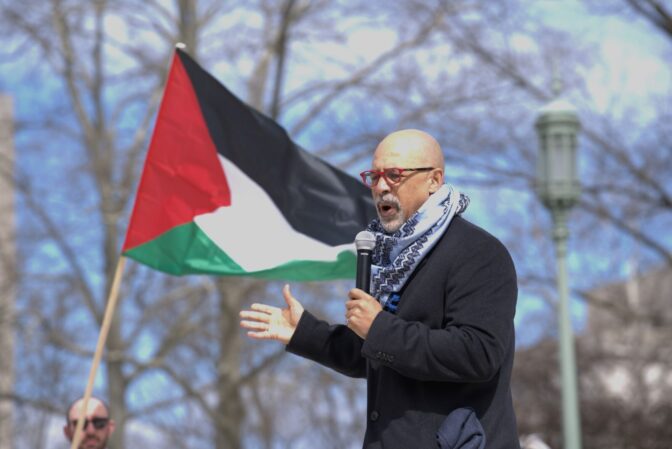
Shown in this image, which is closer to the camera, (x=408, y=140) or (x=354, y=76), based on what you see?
(x=408, y=140)

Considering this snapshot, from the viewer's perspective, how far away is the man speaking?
12.7 ft

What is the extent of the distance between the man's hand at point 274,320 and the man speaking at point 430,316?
0.29 m

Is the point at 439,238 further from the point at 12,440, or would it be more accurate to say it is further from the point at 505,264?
the point at 12,440

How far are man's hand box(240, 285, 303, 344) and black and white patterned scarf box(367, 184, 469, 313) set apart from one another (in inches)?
14.0

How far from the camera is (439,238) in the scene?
161 inches

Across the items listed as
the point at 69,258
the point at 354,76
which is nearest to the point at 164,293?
the point at 69,258

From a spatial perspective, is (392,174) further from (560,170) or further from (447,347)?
(560,170)

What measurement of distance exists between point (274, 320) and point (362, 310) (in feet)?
1.88

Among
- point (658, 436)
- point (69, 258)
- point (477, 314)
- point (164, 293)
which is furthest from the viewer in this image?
point (164, 293)

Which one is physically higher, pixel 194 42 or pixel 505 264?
pixel 194 42

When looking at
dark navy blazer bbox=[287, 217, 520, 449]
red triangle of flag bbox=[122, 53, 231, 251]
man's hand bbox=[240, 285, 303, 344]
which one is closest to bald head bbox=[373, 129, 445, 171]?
dark navy blazer bbox=[287, 217, 520, 449]

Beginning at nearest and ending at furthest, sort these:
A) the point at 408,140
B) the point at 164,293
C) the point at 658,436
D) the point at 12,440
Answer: the point at 408,140 < the point at 658,436 < the point at 164,293 < the point at 12,440

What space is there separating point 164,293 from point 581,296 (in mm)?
7590

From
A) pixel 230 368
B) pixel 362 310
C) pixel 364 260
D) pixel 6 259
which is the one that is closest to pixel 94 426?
pixel 364 260
